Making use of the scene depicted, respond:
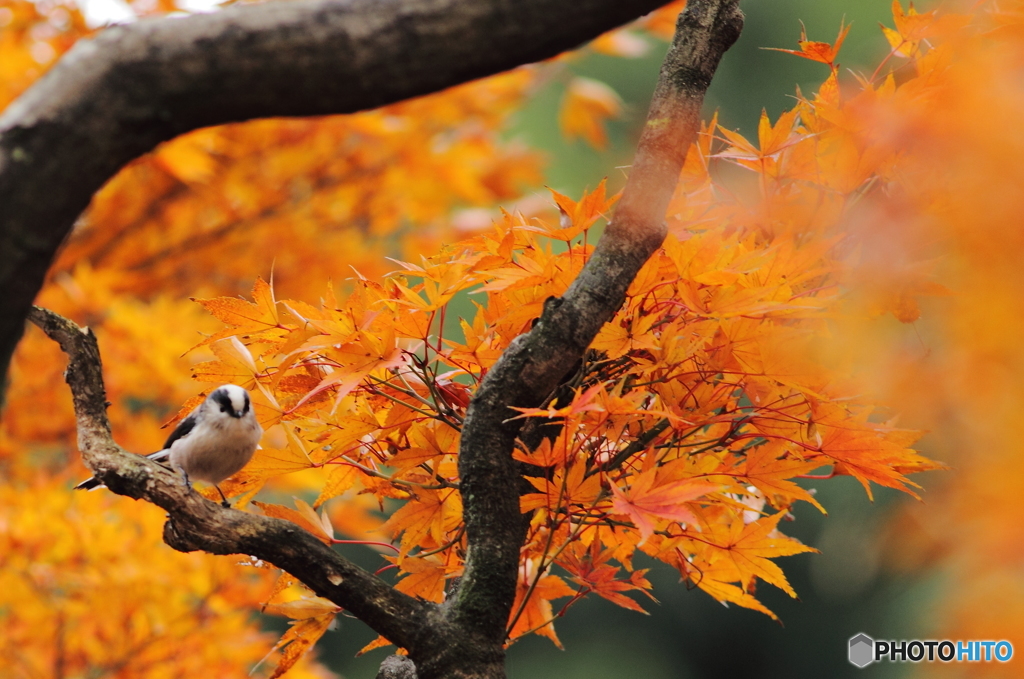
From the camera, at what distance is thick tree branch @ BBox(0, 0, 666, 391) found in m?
0.38

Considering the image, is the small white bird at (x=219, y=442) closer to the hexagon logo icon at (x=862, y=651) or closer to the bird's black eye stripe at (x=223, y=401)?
the bird's black eye stripe at (x=223, y=401)

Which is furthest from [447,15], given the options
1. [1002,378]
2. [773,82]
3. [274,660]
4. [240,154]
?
[773,82]

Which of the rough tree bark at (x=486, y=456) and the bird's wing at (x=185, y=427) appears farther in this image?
the bird's wing at (x=185, y=427)

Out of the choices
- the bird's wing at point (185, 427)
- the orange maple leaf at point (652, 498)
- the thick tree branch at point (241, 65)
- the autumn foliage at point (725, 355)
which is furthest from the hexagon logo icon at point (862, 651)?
the thick tree branch at point (241, 65)

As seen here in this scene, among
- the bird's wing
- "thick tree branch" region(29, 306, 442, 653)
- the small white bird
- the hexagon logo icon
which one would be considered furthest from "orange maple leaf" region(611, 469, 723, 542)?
the hexagon logo icon

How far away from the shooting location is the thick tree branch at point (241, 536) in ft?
1.79

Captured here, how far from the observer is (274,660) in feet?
6.12

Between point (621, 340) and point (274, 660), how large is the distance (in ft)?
5.35

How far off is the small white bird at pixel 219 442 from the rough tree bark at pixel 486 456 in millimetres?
239

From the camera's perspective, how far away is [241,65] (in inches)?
15.0

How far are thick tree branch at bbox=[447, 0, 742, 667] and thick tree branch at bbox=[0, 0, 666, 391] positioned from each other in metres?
0.19

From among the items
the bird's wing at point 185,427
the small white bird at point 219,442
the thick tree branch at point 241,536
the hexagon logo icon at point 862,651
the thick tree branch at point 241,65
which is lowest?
the hexagon logo icon at point 862,651

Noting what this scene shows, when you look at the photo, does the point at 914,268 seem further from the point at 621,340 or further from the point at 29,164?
the point at 29,164

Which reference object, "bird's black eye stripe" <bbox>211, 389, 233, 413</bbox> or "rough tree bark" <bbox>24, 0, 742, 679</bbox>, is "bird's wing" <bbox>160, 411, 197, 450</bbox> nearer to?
"bird's black eye stripe" <bbox>211, 389, 233, 413</bbox>
